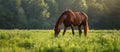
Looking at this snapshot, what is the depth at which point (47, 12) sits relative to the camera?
7869 cm

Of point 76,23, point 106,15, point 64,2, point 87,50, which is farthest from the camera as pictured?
point 64,2

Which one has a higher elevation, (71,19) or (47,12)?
(71,19)

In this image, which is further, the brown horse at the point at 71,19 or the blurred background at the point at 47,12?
the blurred background at the point at 47,12

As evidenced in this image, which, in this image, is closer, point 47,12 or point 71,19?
point 71,19

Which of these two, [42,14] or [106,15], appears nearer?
[42,14]

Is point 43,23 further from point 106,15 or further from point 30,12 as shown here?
point 106,15

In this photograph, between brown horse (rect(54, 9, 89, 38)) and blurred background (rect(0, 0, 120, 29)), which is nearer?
brown horse (rect(54, 9, 89, 38))

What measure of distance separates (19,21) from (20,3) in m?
5.30

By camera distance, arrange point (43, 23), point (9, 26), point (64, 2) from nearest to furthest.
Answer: point (9, 26)
point (43, 23)
point (64, 2)

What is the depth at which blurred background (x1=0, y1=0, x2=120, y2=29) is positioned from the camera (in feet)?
235

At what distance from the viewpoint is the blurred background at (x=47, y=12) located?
71625mm

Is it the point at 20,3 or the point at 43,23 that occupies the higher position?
the point at 20,3

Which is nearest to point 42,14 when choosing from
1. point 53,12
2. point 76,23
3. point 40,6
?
point 40,6

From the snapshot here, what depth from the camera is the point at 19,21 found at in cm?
7219
